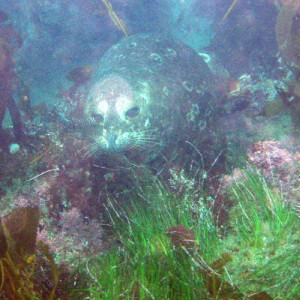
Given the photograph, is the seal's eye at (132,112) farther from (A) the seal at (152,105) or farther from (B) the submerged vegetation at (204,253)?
(B) the submerged vegetation at (204,253)

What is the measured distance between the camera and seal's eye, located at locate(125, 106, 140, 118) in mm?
4512

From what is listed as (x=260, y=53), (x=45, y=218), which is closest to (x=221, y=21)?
(x=260, y=53)

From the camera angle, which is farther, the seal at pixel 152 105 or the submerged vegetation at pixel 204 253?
the seal at pixel 152 105

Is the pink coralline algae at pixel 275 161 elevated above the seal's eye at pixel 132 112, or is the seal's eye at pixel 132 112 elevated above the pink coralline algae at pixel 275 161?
the seal's eye at pixel 132 112

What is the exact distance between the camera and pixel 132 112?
455 centimetres

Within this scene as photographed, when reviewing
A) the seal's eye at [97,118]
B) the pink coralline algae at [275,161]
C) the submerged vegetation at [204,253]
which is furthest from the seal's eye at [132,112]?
the pink coralline algae at [275,161]

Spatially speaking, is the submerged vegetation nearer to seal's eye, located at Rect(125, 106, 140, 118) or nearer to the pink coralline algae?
the pink coralline algae

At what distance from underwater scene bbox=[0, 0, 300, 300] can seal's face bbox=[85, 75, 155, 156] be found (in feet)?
0.07

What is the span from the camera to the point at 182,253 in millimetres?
2629

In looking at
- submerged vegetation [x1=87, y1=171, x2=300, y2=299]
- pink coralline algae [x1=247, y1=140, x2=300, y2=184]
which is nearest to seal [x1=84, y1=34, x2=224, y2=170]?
pink coralline algae [x1=247, y1=140, x2=300, y2=184]

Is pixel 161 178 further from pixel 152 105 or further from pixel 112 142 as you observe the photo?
pixel 152 105

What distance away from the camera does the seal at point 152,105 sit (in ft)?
14.7

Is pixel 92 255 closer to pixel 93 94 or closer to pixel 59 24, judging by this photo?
pixel 93 94

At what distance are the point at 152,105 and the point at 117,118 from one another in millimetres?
667
